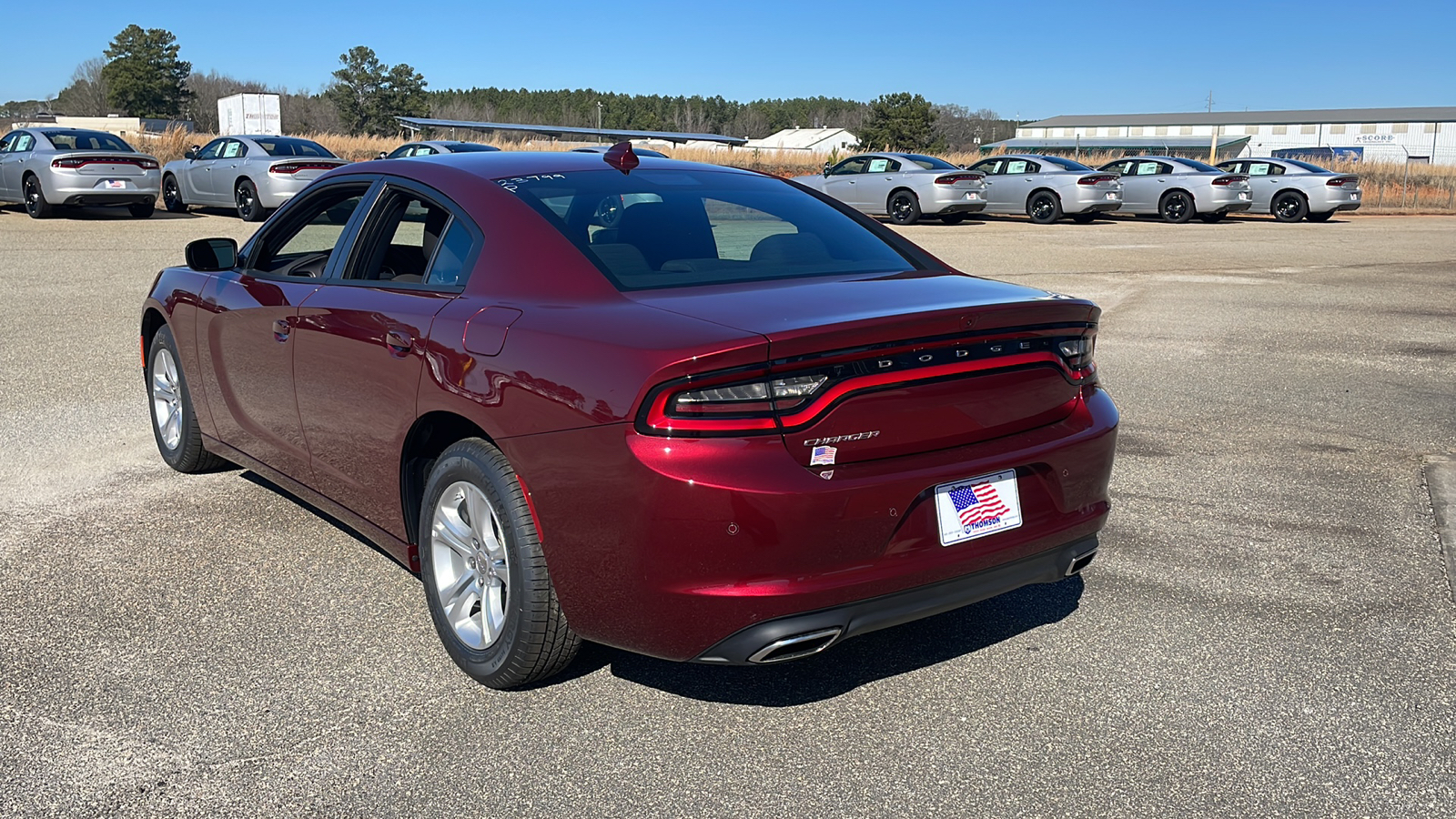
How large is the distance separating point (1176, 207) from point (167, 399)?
28.3 metres

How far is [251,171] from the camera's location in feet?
70.3

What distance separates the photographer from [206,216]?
24094 mm

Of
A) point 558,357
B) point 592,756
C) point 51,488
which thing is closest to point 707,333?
point 558,357

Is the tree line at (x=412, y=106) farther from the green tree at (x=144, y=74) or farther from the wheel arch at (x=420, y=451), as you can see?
the wheel arch at (x=420, y=451)

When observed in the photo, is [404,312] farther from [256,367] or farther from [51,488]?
[51,488]

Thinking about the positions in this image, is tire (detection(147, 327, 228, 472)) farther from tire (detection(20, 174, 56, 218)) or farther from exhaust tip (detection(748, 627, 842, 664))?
tire (detection(20, 174, 56, 218))

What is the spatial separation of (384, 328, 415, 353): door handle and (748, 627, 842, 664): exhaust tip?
1.45 metres

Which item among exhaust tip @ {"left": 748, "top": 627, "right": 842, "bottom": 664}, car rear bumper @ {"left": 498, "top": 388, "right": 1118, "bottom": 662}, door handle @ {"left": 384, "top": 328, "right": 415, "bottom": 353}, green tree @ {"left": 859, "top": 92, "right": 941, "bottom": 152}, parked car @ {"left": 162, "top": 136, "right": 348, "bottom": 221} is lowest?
exhaust tip @ {"left": 748, "top": 627, "right": 842, "bottom": 664}

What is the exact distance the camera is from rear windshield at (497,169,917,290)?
3.72 meters

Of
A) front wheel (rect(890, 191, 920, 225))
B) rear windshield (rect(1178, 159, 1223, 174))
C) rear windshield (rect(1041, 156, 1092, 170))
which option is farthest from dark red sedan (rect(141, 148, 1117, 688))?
rear windshield (rect(1178, 159, 1223, 174))

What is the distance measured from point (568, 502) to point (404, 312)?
1005 millimetres

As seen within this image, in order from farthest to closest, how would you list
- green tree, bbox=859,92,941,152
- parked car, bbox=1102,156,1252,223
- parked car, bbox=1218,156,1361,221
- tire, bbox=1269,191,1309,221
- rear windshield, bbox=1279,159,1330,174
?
green tree, bbox=859,92,941,152 → rear windshield, bbox=1279,159,1330,174 → tire, bbox=1269,191,1309,221 → parked car, bbox=1218,156,1361,221 → parked car, bbox=1102,156,1252,223

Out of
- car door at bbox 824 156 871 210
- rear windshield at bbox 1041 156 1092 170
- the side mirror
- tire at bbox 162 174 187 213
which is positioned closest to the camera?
the side mirror

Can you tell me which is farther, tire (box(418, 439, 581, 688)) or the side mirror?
the side mirror
